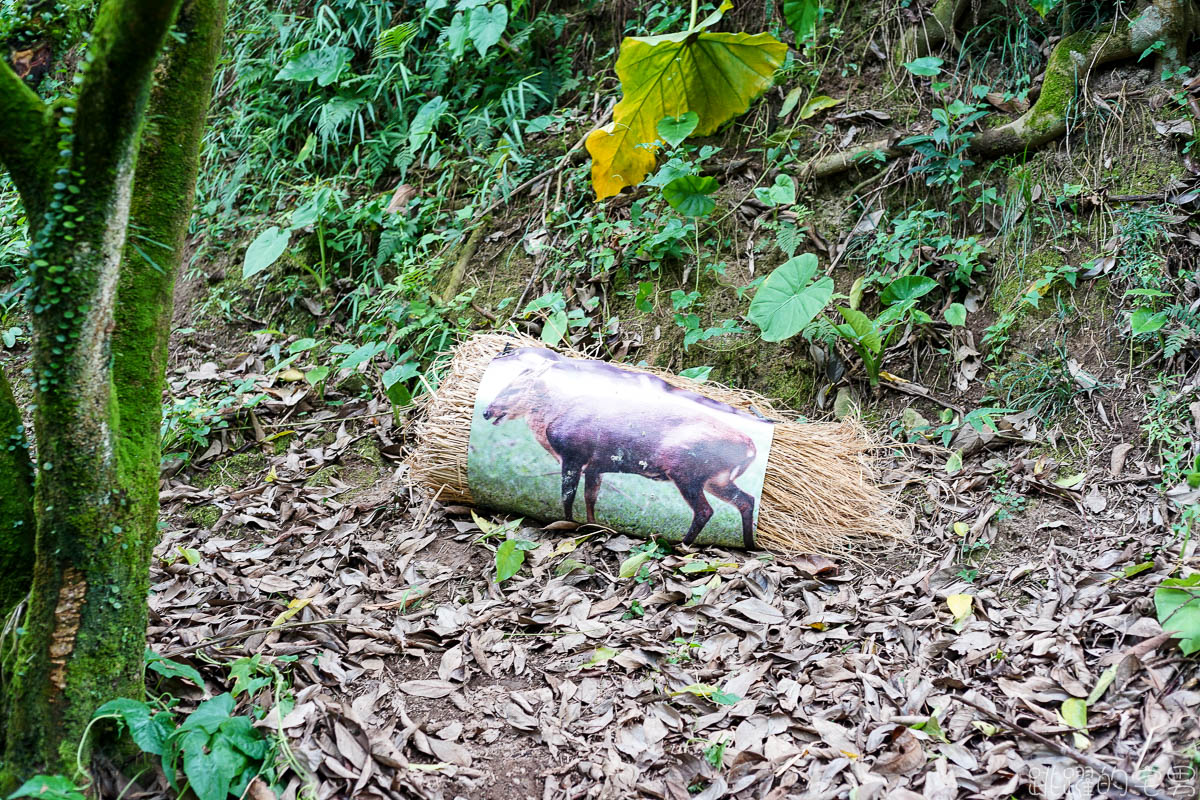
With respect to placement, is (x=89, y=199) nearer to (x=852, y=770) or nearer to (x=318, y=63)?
(x=852, y=770)

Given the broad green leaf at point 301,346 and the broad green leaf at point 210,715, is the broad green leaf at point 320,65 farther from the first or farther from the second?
the broad green leaf at point 210,715

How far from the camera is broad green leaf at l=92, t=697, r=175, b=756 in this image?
5.63 feet

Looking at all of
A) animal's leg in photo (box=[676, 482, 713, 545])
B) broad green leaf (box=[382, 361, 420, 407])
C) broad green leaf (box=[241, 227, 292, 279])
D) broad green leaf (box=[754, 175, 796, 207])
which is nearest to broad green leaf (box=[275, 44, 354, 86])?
broad green leaf (box=[241, 227, 292, 279])

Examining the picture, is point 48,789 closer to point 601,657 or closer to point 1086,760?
point 601,657

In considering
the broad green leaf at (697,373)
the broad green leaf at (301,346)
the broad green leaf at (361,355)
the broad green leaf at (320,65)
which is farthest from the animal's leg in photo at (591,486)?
the broad green leaf at (320,65)

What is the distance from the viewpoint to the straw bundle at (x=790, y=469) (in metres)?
2.66

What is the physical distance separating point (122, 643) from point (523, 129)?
10.5ft

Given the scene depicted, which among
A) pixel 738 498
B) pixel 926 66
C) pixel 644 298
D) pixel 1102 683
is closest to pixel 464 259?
pixel 644 298

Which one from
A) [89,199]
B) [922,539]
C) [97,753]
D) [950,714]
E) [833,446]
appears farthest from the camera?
[833,446]

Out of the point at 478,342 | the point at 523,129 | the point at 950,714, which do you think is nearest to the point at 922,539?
the point at 950,714

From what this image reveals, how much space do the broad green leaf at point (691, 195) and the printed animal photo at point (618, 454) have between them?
2.96ft

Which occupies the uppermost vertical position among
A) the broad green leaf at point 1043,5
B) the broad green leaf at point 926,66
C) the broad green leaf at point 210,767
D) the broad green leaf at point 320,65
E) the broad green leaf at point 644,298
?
the broad green leaf at point 320,65

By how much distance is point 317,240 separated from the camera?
426 centimetres

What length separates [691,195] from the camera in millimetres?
3367
